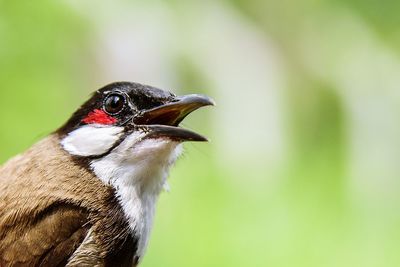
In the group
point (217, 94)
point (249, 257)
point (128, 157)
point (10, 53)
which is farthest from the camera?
point (217, 94)

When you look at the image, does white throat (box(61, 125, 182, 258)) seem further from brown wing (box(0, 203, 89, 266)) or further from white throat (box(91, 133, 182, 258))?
brown wing (box(0, 203, 89, 266))

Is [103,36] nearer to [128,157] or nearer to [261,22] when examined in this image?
[261,22]

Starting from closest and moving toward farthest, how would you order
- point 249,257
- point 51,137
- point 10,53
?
1. point 51,137
2. point 249,257
3. point 10,53

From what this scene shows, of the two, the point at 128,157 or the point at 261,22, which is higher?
the point at 261,22

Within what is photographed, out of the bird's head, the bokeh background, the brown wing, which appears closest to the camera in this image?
the brown wing

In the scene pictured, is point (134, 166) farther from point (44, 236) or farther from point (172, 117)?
point (44, 236)

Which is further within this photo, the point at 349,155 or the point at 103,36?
the point at 103,36

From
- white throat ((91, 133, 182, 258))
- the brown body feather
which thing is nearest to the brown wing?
the brown body feather

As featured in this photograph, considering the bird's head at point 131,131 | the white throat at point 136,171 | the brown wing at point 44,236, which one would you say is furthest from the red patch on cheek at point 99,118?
the brown wing at point 44,236

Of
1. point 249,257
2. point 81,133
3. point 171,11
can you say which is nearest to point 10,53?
point 171,11
